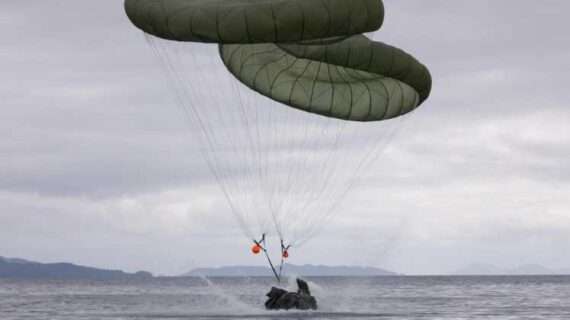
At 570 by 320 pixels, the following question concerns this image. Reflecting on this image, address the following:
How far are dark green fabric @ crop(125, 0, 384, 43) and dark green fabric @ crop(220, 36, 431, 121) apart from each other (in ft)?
16.0

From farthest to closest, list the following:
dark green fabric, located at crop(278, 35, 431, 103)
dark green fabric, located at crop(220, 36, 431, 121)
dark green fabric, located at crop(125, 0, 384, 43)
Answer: dark green fabric, located at crop(220, 36, 431, 121), dark green fabric, located at crop(278, 35, 431, 103), dark green fabric, located at crop(125, 0, 384, 43)

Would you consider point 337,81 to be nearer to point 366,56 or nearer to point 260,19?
point 366,56

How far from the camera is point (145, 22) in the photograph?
101 ft

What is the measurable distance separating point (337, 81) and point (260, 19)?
9427 mm

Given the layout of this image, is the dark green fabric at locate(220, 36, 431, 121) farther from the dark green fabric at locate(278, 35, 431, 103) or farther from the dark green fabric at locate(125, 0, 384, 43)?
the dark green fabric at locate(125, 0, 384, 43)

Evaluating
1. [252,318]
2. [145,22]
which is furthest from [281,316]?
[145,22]

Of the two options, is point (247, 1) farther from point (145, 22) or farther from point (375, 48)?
point (375, 48)

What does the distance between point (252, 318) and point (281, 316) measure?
5.69 feet

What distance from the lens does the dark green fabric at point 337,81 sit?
1382 inches

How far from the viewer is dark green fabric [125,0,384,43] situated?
93.2 ft

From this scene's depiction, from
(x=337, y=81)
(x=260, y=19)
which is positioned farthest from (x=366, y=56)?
(x=260, y=19)

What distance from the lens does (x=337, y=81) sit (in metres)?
37.3

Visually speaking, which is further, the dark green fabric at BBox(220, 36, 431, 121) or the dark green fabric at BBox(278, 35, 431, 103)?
the dark green fabric at BBox(220, 36, 431, 121)

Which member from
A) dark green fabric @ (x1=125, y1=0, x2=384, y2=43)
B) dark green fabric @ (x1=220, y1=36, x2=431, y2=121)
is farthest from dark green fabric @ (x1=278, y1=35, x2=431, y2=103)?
dark green fabric @ (x1=125, y1=0, x2=384, y2=43)
